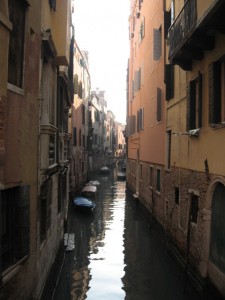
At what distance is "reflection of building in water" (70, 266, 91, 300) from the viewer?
1028 cm

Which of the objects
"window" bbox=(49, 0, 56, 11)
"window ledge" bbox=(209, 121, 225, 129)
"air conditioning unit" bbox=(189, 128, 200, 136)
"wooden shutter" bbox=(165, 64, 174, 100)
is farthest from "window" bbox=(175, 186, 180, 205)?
"window" bbox=(49, 0, 56, 11)

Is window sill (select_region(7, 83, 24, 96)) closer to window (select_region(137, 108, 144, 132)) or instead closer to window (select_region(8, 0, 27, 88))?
window (select_region(8, 0, 27, 88))

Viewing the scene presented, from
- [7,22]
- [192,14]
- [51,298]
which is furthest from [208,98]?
[51,298]

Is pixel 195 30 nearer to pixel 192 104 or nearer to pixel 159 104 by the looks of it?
pixel 192 104

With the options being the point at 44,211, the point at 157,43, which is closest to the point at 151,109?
the point at 157,43

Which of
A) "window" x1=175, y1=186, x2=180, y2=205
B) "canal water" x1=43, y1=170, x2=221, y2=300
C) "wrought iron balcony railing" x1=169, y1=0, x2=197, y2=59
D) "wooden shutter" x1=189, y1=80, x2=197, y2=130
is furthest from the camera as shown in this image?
"window" x1=175, y1=186, x2=180, y2=205

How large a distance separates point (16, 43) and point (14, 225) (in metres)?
3.06

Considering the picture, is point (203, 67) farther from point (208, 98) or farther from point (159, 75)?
point (159, 75)

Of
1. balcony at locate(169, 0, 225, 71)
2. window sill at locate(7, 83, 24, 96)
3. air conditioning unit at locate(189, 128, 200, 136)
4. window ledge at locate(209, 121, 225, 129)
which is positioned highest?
balcony at locate(169, 0, 225, 71)

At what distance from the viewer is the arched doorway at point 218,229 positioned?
29.0 feet

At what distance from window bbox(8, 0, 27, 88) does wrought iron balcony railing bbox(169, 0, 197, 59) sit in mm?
4080

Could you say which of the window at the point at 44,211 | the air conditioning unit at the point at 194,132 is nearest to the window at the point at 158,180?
the air conditioning unit at the point at 194,132

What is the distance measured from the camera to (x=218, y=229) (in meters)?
9.17

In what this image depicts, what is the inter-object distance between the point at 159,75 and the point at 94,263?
27.8 feet
